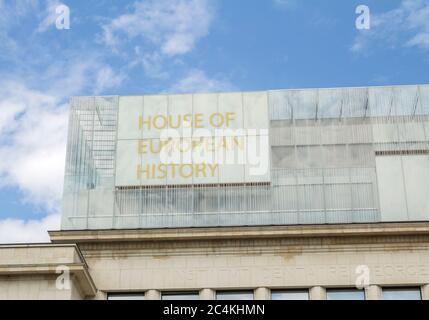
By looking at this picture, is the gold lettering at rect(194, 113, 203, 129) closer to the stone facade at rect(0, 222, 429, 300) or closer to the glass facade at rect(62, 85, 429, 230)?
the glass facade at rect(62, 85, 429, 230)

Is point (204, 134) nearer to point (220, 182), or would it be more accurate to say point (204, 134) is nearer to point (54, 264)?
point (220, 182)

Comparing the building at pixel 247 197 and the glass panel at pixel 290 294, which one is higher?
the building at pixel 247 197

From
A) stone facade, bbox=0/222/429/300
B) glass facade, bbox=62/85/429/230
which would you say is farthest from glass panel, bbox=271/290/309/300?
glass facade, bbox=62/85/429/230

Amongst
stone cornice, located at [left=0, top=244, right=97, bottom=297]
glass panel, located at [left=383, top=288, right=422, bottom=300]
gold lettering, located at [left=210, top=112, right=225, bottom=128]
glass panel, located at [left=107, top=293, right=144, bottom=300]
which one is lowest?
glass panel, located at [left=383, top=288, right=422, bottom=300]

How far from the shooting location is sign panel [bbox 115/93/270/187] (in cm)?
4019

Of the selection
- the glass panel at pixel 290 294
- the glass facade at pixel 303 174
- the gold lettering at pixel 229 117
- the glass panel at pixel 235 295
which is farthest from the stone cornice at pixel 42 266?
the gold lettering at pixel 229 117

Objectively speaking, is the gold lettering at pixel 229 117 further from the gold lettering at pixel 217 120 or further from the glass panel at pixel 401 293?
the glass panel at pixel 401 293

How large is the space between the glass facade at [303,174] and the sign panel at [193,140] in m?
0.37

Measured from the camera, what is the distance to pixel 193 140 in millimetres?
41031

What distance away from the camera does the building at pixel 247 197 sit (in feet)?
123

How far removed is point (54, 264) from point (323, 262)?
12.2 m

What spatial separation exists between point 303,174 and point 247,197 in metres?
2.97

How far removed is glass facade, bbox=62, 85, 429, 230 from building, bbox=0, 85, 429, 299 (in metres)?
0.06
